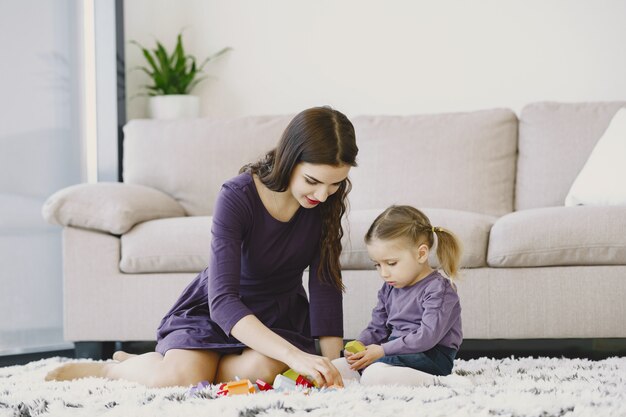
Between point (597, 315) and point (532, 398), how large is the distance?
97 cm

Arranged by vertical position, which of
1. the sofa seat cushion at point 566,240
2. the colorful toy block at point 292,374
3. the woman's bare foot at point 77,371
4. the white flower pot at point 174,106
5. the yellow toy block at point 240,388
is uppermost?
the white flower pot at point 174,106

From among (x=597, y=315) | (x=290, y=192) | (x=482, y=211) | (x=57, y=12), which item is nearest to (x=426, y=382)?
(x=290, y=192)

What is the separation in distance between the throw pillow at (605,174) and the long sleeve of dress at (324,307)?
117 centimetres

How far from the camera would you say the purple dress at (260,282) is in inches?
78.5

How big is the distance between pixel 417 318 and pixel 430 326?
0.29ft

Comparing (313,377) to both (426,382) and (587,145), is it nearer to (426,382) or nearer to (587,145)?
(426,382)

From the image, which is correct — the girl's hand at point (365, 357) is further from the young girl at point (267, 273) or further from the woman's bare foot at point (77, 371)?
the woman's bare foot at point (77, 371)

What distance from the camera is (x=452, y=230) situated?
2578 millimetres

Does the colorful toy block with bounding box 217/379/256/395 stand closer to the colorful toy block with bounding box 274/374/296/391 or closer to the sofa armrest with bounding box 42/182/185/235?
the colorful toy block with bounding box 274/374/296/391

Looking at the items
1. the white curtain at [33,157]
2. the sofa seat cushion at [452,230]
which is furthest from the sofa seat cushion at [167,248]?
the white curtain at [33,157]

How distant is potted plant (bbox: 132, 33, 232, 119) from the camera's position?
3.79m

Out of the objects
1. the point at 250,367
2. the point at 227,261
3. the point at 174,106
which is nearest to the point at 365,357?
the point at 250,367

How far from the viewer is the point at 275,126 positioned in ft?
11.2

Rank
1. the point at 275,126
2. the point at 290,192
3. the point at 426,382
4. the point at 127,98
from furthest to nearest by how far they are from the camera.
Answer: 1. the point at 127,98
2. the point at 275,126
3. the point at 290,192
4. the point at 426,382
